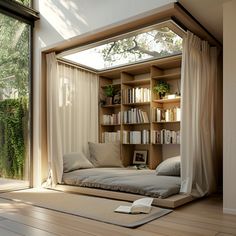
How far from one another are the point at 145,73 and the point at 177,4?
2.72 meters

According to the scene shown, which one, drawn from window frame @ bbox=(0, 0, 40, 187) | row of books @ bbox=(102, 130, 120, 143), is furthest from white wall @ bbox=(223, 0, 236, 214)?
window frame @ bbox=(0, 0, 40, 187)

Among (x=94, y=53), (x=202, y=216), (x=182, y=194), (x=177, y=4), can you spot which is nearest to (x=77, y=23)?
(x=94, y=53)

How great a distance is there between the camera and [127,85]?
Answer: 20.0ft

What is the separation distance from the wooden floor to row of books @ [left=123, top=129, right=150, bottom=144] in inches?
87.7

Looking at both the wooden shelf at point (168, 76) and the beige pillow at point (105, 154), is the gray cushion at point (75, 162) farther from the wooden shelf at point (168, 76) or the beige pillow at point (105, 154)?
the wooden shelf at point (168, 76)

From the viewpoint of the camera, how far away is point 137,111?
5.77 metres

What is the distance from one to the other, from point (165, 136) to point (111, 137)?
1259 mm

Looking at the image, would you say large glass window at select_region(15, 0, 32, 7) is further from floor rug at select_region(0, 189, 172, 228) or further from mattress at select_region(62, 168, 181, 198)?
floor rug at select_region(0, 189, 172, 228)

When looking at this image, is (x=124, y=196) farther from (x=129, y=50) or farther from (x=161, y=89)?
(x=129, y=50)

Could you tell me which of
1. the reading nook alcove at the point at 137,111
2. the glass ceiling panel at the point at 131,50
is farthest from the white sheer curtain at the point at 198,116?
the glass ceiling panel at the point at 131,50

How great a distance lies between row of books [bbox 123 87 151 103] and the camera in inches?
223

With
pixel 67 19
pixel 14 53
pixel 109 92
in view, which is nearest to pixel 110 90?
pixel 109 92

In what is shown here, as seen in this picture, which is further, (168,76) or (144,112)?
(144,112)

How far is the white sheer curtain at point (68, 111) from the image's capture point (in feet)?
16.0
